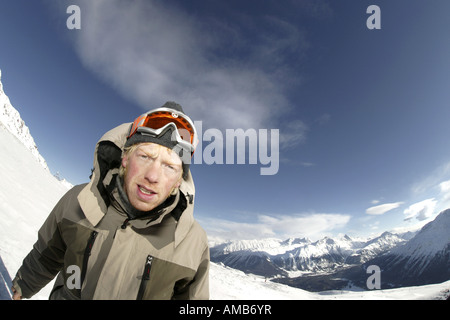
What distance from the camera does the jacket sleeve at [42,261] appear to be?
3113 mm

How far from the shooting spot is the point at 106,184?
3035mm

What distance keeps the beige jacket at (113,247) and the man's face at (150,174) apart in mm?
253

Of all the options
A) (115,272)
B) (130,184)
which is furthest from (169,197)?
(115,272)

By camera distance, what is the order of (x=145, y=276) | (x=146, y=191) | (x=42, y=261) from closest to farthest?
(x=145, y=276) < (x=146, y=191) < (x=42, y=261)

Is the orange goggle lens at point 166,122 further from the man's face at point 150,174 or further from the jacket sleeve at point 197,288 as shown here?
the jacket sleeve at point 197,288

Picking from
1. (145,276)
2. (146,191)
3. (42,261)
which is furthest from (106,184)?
(42,261)

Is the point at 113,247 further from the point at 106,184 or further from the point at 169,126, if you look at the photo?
the point at 169,126

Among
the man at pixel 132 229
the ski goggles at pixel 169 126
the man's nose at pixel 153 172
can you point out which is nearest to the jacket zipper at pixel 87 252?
the man at pixel 132 229

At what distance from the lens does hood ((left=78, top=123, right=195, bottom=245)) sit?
2777mm

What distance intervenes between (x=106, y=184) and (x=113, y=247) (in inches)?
37.2

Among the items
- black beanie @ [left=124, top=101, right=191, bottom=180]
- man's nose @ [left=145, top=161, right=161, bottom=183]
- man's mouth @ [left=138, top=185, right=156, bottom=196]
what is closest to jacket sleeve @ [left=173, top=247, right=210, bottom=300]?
man's mouth @ [left=138, top=185, right=156, bottom=196]

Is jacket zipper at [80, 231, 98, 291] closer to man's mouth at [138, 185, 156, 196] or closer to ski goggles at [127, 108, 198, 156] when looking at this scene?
man's mouth at [138, 185, 156, 196]
